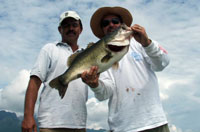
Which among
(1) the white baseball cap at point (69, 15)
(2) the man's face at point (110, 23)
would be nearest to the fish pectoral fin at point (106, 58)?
(2) the man's face at point (110, 23)

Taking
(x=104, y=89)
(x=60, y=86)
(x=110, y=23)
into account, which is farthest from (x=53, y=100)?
(x=110, y=23)

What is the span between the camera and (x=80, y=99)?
212 inches

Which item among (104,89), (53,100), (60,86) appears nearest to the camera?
(60,86)

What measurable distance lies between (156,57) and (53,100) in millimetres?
2875

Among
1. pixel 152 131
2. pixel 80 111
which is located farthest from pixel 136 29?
pixel 80 111

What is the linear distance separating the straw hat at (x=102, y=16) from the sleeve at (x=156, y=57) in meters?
1.67

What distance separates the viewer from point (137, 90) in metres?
4.54

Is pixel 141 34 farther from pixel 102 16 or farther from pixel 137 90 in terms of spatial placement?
pixel 102 16

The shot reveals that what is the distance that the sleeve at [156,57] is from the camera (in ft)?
14.5

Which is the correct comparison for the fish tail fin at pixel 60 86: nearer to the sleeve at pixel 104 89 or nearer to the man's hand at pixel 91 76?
the man's hand at pixel 91 76

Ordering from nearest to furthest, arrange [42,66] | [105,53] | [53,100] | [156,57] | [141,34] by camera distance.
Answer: [105,53] < [141,34] < [156,57] < [53,100] < [42,66]

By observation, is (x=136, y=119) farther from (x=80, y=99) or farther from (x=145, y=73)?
(x=80, y=99)

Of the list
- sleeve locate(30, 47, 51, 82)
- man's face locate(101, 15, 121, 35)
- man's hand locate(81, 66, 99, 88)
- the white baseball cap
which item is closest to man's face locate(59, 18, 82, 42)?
the white baseball cap

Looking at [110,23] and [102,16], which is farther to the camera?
[102,16]
